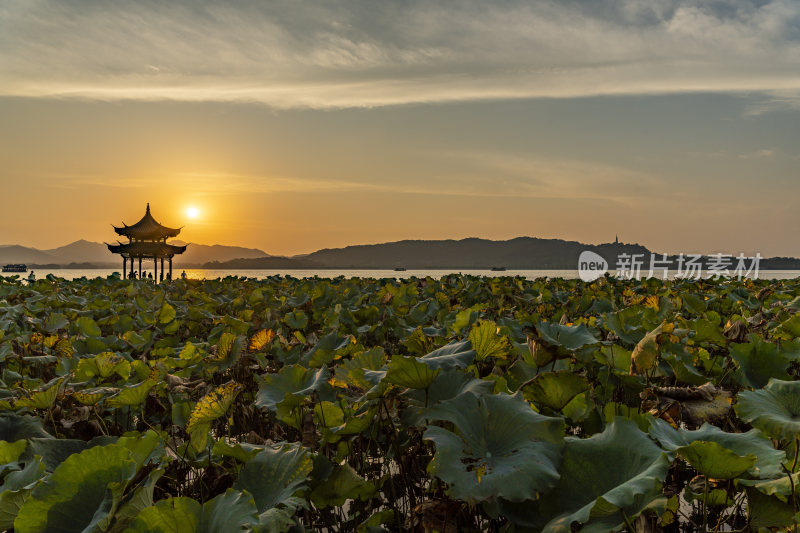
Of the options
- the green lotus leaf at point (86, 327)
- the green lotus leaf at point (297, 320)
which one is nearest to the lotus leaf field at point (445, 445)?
the green lotus leaf at point (86, 327)

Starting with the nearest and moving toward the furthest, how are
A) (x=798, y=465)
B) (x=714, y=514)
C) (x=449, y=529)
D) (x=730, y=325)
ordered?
(x=449, y=529)
(x=798, y=465)
(x=714, y=514)
(x=730, y=325)

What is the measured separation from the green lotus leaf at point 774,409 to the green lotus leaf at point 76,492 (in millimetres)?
1477

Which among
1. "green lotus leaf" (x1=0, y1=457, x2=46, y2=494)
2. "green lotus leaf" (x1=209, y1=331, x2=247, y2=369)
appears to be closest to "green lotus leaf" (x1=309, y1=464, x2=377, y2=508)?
"green lotus leaf" (x1=0, y1=457, x2=46, y2=494)

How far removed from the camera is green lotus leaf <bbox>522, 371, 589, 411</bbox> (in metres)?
1.54

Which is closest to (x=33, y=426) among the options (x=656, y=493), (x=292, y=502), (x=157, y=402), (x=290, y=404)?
(x=157, y=402)

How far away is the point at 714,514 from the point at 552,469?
1434 millimetres

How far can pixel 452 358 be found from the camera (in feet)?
5.60

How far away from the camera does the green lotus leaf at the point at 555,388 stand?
1535 millimetres

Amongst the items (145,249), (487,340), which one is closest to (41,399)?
(487,340)

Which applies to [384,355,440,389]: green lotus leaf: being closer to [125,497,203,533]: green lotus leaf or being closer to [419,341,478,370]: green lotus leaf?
[419,341,478,370]: green lotus leaf

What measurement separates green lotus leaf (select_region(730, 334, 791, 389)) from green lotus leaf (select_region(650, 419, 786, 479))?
3.27 ft

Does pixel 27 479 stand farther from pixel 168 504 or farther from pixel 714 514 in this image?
pixel 714 514

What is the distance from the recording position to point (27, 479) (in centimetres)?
136

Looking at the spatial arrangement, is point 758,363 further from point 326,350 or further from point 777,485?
point 326,350
